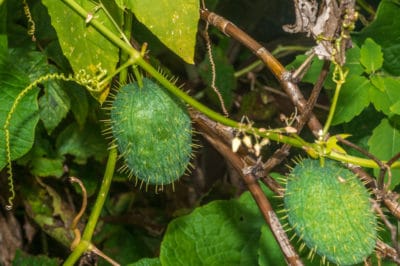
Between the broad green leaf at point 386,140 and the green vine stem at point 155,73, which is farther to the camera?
the broad green leaf at point 386,140

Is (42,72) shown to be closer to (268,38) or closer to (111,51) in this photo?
(111,51)

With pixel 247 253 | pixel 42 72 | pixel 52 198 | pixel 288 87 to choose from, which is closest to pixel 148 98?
pixel 288 87

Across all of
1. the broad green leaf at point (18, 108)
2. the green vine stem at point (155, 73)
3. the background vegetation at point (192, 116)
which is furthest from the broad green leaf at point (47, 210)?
the green vine stem at point (155, 73)

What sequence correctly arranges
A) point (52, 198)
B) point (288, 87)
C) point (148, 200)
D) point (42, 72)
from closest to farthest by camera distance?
point (288, 87)
point (42, 72)
point (52, 198)
point (148, 200)

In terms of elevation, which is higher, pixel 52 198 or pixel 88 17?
pixel 88 17

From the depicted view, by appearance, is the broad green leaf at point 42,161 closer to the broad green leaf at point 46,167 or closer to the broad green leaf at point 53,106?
the broad green leaf at point 46,167

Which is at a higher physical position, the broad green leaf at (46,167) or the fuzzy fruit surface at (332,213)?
the broad green leaf at (46,167)
